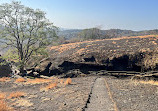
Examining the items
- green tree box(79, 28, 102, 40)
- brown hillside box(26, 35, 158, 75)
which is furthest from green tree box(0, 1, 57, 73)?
green tree box(79, 28, 102, 40)

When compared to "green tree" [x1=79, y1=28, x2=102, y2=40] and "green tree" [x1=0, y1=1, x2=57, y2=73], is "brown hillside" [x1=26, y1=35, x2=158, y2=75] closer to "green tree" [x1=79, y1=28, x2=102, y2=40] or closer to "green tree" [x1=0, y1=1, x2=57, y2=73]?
"green tree" [x1=0, y1=1, x2=57, y2=73]

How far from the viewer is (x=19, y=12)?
74.9 ft

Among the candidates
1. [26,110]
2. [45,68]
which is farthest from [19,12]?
[26,110]

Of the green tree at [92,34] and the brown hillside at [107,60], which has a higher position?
the green tree at [92,34]

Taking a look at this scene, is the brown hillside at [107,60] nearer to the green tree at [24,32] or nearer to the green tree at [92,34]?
the green tree at [24,32]

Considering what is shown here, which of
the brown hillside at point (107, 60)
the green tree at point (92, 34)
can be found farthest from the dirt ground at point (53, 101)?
the green tree at point (92, 34)

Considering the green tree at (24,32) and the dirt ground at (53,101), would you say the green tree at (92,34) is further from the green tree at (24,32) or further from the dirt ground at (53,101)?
the dirt ground at (53,101)

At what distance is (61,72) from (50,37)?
695cm

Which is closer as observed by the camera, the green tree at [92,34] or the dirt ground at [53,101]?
the dirt ground at [53,101]

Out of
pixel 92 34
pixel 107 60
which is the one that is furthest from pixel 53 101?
pixel 92 34

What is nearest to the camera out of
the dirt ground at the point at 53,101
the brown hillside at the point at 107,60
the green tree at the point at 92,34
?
the dirt ground at the point at 53,101

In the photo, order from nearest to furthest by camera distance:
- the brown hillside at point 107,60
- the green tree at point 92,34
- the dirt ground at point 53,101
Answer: the dirt ground at point 53,101
the brown hillside at point 107,60
the green tree at point 92,34

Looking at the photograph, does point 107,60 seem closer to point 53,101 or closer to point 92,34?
point 53,101

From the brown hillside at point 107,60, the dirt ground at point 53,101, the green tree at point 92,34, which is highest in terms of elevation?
the green tree at point 92,34
